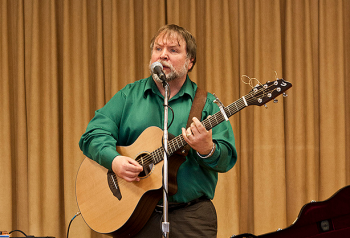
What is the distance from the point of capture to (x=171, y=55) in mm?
2197

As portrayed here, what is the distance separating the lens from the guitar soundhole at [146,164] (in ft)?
6.67

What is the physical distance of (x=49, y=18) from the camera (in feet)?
11.5

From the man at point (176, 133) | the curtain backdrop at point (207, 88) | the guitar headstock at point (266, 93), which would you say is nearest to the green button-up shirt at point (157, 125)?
the man at point (176, 133)

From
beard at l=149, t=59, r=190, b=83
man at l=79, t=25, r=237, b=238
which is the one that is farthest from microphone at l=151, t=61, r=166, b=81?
beard at l=149, t=59, r=190, b=83

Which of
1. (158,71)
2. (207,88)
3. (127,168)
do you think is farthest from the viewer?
(207,88)

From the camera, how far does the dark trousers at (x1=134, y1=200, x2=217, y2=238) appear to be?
1958 mm

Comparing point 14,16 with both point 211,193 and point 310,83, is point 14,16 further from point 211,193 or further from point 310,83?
point 310,83

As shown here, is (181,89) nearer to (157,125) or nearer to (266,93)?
(157,125)

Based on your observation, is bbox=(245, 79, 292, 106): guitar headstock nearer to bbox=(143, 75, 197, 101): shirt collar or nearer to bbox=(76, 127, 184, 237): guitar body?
bbox=(143, 75, 197, 101): shirt collar

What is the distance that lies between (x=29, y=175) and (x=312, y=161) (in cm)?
267

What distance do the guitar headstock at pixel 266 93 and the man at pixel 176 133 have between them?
249 mm

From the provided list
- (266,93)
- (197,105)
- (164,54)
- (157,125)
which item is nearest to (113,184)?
(157,125)

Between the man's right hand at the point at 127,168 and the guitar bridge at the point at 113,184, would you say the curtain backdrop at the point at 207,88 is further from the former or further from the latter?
the man's right hand at the point at 127,168

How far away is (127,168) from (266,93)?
2.79 ft
